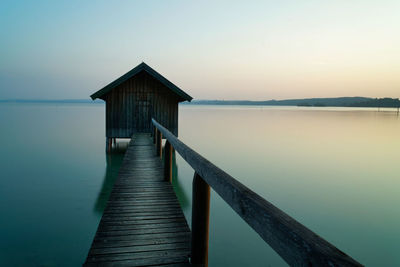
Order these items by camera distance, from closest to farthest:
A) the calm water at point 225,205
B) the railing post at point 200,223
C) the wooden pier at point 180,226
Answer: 1. the wooden pier at point 180,226
2. the railing post at point 200,223
3. the calm water at point 225,205

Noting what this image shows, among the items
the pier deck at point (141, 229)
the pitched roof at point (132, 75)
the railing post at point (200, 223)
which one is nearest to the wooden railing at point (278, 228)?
the railing post at point (200, 223)

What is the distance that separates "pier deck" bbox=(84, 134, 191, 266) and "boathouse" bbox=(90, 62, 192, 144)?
9.60 m

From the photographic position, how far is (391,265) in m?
5.50

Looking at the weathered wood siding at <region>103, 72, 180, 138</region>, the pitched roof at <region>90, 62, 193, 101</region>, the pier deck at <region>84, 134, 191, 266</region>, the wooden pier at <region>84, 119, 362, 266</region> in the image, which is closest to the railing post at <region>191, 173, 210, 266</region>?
the wooden pier at <region>84, 119, 362, 266</region>

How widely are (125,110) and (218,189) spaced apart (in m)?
14.0

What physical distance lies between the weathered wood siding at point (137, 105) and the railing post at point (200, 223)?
13.1m

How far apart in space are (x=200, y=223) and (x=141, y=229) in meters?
1.29

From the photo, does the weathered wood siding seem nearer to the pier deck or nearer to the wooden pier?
the wooden pier

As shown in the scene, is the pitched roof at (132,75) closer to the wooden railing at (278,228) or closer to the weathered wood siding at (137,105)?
the weathered wood siding at (137,105)

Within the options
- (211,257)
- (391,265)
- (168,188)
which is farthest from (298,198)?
(168,188)

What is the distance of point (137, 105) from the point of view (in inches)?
592

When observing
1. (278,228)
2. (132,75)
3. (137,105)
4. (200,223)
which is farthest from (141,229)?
(137,105)

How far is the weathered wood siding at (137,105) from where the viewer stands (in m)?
14.9

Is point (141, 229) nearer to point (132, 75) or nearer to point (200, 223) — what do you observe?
point (200, 223)
